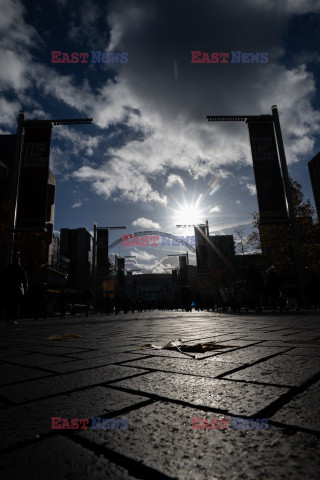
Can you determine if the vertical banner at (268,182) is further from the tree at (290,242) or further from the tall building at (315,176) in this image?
the tall building at (315,176)

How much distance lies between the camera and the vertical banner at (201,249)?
76.8ft

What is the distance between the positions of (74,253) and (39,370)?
55608mm

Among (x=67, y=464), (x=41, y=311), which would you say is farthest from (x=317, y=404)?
(x=41, y=311)

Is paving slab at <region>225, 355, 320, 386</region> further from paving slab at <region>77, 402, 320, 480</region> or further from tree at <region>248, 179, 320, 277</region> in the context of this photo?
tree at <region>248, 179, 320, 277</region>

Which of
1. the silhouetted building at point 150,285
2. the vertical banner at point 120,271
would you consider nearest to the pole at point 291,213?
the vertical banner at point 120,271

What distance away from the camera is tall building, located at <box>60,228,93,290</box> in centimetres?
5219

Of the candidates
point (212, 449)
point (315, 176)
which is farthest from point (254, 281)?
point (315, 176)

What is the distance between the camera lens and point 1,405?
1.14 m

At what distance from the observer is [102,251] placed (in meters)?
24.1

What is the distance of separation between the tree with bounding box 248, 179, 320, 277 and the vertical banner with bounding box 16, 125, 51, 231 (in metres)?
15.5

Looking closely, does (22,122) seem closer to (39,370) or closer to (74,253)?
(39,370)

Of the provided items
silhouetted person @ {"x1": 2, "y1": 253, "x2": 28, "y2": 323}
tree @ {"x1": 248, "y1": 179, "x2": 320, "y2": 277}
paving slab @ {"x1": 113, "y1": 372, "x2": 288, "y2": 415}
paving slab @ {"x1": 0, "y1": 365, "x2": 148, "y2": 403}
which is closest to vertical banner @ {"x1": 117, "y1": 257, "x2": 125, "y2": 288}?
tree @ {"x1": 248, "y1": 179, "x2": 320, "y2": 277}

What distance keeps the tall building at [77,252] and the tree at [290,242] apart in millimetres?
A: 37796

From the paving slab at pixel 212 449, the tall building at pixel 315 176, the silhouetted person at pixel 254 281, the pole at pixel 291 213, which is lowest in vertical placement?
the paving slab at pixel 212 449
